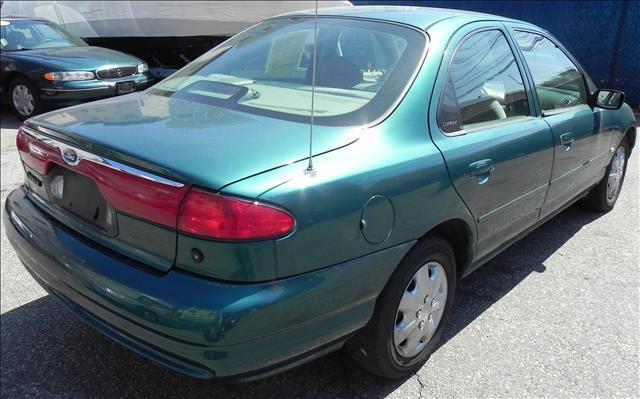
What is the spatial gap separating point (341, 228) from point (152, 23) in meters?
9.38

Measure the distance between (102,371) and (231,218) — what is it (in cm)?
133

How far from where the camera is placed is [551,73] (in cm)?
351

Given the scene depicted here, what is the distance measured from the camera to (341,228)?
191 centimetres

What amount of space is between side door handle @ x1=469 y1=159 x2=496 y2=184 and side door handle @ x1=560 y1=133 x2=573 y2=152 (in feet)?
2.96

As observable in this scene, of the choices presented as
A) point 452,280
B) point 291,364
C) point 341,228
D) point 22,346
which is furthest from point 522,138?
point 22,346

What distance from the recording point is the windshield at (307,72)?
2.30m

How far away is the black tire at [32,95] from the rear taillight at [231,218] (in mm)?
7206

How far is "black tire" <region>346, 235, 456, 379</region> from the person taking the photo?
2.22 metres

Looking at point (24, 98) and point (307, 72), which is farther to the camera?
point (24, 98)

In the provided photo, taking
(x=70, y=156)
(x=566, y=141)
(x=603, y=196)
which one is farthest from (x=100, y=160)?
(x=603, y=196)

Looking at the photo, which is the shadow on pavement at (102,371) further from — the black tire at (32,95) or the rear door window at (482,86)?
the black tire at (32,95)

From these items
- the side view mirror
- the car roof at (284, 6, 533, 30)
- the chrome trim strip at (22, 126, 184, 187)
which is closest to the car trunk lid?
the chrome trim strip at (22, 126, 184, 187)

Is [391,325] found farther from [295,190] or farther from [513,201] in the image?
[513,201]

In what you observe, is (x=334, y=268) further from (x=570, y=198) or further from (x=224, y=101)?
(x=570, y=198)
